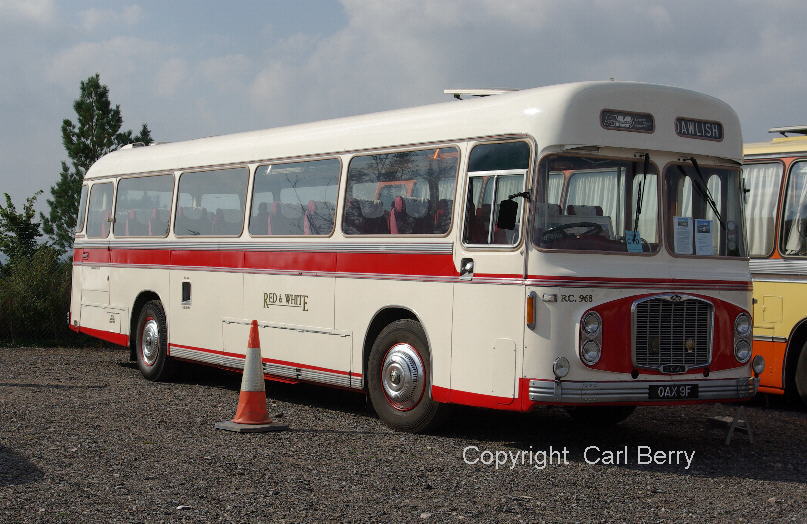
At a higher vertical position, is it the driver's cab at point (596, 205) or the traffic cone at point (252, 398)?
the driver's cab at point (596, 205)

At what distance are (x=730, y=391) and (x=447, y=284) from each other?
2.58m

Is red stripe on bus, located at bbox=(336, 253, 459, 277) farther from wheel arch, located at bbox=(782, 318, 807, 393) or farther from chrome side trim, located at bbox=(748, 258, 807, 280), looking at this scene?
wheel arch, located at bbox=(782, 318, 807, 393)

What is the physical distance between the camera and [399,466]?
8766 millimetres

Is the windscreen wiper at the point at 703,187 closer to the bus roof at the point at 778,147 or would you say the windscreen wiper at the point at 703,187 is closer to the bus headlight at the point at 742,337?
the bus headlight at the point at 742,337

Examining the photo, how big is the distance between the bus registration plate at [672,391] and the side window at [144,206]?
24.8ft

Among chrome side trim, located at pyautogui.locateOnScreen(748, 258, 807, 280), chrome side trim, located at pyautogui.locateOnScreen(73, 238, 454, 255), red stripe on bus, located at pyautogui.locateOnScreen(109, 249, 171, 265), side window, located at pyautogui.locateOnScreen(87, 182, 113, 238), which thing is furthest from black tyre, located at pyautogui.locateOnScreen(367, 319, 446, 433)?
side window, located at pyautogui.locateOnScreen(87, 182, 113, 238)

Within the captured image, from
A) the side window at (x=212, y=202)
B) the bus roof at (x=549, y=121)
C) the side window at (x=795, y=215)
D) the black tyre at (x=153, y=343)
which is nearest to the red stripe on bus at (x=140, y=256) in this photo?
the side window at (x=212, y=202)

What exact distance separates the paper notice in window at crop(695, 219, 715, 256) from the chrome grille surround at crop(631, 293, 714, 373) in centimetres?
48

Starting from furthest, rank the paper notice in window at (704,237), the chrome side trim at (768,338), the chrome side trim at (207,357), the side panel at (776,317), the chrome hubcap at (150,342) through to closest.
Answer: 1. the chrome hubcap at (150,342)
2. the chrome side trim at (207,357)
3. the chrome side trim at (768,338)
4. the side panel at (776,317)
5. the paper notice in window at (704,237)

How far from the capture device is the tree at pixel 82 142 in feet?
132

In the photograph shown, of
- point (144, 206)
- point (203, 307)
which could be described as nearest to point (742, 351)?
point (203, 307)

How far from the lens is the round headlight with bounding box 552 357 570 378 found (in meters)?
9.10

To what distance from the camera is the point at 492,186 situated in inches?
386

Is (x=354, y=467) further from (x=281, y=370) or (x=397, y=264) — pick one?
(x=281, y=370)
